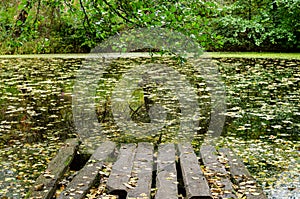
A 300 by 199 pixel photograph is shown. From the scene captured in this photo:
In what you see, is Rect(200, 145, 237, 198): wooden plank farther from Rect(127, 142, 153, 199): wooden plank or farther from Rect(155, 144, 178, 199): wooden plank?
Rect(127, 142, 153, 199): wooden plank

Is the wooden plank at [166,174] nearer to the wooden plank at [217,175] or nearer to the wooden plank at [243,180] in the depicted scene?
the wooden plank at [217,175]

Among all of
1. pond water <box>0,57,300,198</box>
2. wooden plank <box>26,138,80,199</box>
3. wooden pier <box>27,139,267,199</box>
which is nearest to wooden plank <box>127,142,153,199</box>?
wooden pier <box>27,139,267,199</box>

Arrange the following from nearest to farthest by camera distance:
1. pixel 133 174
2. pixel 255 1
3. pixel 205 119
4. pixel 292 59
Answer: pixel 133 174 → pixel 205 119 → pixel 292 59 → pixel 255 1

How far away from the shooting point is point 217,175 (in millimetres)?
3557

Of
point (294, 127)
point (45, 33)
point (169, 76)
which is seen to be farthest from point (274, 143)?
point (45, 33)

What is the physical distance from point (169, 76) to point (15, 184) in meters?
8.03

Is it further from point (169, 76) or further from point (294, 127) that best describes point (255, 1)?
point (294, 127)

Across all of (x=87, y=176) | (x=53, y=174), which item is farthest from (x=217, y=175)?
(x=53, y=174)

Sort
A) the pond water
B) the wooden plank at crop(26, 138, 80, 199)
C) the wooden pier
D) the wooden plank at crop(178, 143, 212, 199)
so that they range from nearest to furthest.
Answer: the wooden plank at crop(178, 143, 212, 199) < the wooden pier < the wooden plank at crop(26, 138, 80, 199) < the pond water

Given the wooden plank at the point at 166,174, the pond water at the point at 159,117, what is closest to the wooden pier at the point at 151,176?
the wooden plank at the point at 166,174

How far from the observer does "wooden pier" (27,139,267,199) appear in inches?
125

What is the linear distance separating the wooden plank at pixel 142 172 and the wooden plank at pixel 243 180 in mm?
695

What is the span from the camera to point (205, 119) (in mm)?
6844

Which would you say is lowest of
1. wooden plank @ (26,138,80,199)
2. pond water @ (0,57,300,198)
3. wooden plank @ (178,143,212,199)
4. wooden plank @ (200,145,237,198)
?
pond water @ (0,57,300,198)
